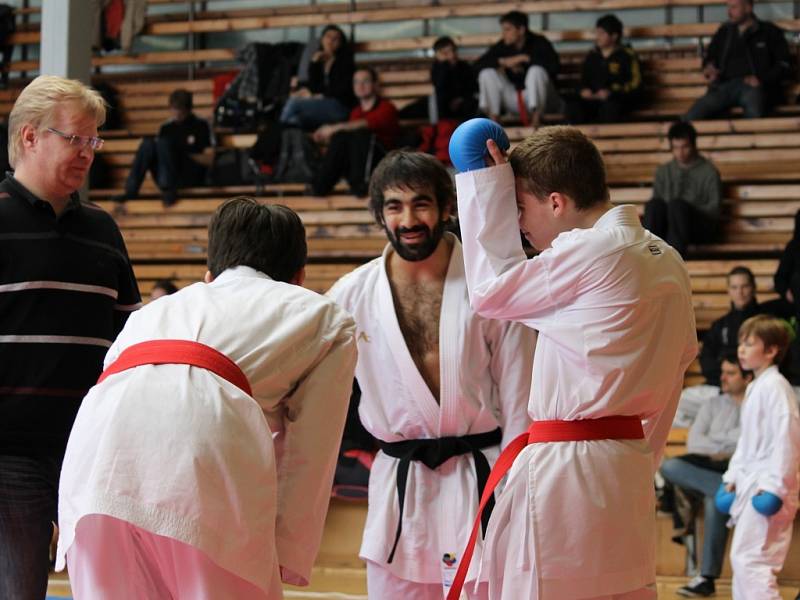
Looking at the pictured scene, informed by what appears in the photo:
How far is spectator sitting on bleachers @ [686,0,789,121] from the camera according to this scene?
33.1 feet

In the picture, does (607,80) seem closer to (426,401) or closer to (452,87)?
(452,87)

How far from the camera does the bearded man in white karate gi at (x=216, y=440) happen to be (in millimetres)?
2305

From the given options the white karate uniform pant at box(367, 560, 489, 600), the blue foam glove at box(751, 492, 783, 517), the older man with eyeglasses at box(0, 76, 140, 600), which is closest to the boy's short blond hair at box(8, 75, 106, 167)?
the older man with eyeglasses at box(0, 76, 140, 600)

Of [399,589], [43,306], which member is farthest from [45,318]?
[399,589]

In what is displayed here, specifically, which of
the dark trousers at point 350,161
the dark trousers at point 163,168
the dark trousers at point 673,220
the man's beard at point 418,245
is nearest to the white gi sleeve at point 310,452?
the man's beard at point 418,245

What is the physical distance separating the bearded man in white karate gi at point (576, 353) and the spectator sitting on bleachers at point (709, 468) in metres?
4.39

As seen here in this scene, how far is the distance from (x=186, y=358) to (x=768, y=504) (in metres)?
4.63

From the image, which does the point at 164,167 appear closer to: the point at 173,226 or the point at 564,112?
the point at 173,226

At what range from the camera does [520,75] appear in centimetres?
1064

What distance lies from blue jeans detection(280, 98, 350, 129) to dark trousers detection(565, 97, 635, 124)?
7.06 feet

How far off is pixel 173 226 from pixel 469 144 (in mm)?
8644

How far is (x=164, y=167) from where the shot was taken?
11133mm

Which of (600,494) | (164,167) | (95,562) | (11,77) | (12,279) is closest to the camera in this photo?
(95,562)

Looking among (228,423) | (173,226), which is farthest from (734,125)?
(228,423)
